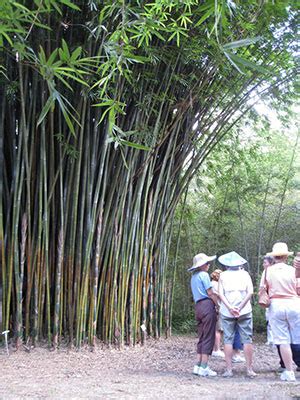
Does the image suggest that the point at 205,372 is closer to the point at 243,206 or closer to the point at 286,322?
the point at 286,322

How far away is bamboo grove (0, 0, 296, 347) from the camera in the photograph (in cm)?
381

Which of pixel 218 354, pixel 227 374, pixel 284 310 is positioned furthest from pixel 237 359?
pixel 284 310

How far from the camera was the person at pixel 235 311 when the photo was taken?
3.48m

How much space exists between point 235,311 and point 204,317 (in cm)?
23

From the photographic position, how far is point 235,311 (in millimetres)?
3455

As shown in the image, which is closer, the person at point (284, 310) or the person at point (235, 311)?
the person at point (284, 310)

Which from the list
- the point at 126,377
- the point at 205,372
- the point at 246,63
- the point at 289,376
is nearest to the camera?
the point at 246,63

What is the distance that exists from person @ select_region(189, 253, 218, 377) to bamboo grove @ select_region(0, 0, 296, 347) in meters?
1.03

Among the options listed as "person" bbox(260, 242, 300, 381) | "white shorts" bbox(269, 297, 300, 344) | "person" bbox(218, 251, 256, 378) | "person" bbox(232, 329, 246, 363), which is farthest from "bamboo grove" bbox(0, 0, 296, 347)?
"white shorts" bbox(269, 297, 300, 344)

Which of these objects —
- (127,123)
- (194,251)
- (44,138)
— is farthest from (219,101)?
(194,251)

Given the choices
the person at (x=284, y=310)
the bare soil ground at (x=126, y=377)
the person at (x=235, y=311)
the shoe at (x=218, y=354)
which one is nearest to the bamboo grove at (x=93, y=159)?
the bare soil ground at (x=126, y=377)

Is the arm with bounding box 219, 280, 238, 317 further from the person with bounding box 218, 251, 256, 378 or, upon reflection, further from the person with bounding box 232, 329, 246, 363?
the person with bounding box 232, 329, 246, 363

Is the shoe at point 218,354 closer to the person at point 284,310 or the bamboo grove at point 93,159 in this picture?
the bamboo grove at point 93,159

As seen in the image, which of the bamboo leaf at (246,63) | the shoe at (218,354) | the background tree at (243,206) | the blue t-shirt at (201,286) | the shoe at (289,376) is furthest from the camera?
the background tree at (243,206)
